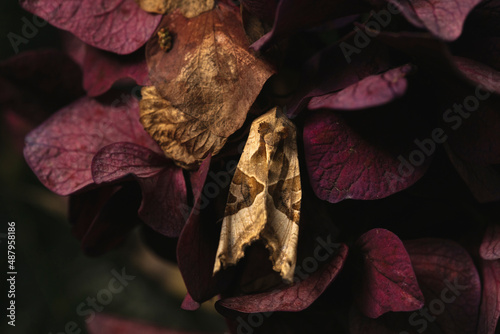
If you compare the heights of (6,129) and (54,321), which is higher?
(6,129)

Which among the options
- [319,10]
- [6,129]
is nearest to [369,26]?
[319,10]

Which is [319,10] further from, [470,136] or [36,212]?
[36,212]

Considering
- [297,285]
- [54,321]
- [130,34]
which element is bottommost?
[54,321]

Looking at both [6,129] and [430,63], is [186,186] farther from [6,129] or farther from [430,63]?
[6,129]

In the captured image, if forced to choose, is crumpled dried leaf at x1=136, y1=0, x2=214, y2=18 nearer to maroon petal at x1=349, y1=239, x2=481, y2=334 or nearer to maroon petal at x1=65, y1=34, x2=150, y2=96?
maroon petal at x1=65, y1=34, x2=150, y2=96

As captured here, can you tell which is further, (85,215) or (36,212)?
(36,212)

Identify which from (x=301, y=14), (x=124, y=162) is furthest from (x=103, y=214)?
(x=301, y=14)

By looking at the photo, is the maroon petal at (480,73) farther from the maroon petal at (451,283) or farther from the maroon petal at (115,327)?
the maroon petal at (115,327)
